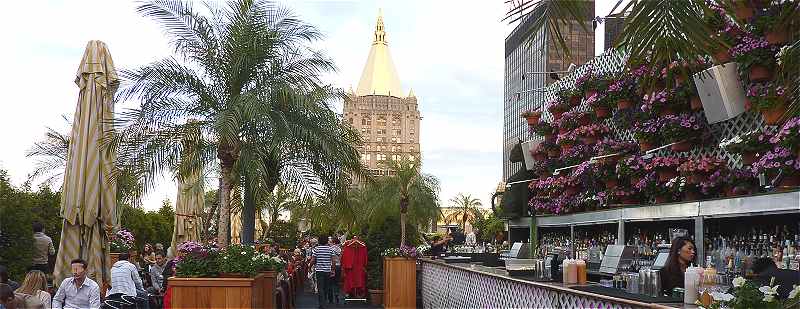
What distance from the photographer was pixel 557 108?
16062 millimetres

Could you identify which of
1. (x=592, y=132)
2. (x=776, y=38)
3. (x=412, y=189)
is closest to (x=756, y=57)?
(x=776, y=38)

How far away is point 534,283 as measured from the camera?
774 cm

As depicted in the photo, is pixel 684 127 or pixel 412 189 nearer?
pixel 684 127

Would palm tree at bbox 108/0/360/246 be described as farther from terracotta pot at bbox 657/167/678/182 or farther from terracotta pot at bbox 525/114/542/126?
terracotta pot at bbox 657/167/678/182

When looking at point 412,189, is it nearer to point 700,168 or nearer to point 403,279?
point 403,279

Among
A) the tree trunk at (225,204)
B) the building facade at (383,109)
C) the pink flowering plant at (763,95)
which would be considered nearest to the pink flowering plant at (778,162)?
the pink flowering plant at (763,95)

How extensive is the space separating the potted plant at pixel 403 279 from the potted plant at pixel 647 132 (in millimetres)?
6441

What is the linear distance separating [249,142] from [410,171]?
27.7 m

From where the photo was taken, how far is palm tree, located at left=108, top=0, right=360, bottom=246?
1433cm

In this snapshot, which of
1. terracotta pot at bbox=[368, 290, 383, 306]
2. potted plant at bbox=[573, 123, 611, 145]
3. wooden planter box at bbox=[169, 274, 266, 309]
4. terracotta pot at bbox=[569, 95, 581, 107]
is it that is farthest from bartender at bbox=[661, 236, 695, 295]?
terracotta pot at bbox=[368, 290, 383, 306]

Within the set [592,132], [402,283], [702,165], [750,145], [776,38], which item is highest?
[776,38]

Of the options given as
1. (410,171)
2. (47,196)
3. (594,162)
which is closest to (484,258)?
(594,162)

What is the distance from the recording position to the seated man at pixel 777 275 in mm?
6311

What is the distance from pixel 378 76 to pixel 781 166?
10731 cm
